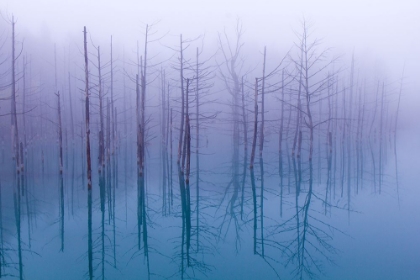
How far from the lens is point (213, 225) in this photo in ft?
27.9

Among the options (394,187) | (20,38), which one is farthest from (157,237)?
(20,38)

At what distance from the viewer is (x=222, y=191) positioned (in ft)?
39.9

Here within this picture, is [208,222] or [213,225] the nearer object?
[213,225]

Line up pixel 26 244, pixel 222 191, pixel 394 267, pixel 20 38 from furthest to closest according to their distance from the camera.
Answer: pixel 20 38 → pixel 222 191 → pixel 26 244 → pixel 394 267

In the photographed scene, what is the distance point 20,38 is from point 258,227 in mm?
33340

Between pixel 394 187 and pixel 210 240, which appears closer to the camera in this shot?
pixel 210 240

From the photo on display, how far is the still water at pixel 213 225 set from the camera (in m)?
6.20

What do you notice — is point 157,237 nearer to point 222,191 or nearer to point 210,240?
point 210,240

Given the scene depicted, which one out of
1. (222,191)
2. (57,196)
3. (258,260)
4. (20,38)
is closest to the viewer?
(258,260)

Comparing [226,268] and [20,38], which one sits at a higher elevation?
[20,38]

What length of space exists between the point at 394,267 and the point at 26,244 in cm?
609

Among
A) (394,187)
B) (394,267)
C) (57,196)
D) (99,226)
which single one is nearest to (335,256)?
(394,267)

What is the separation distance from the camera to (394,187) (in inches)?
485

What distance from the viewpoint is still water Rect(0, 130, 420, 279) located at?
6.20 m
